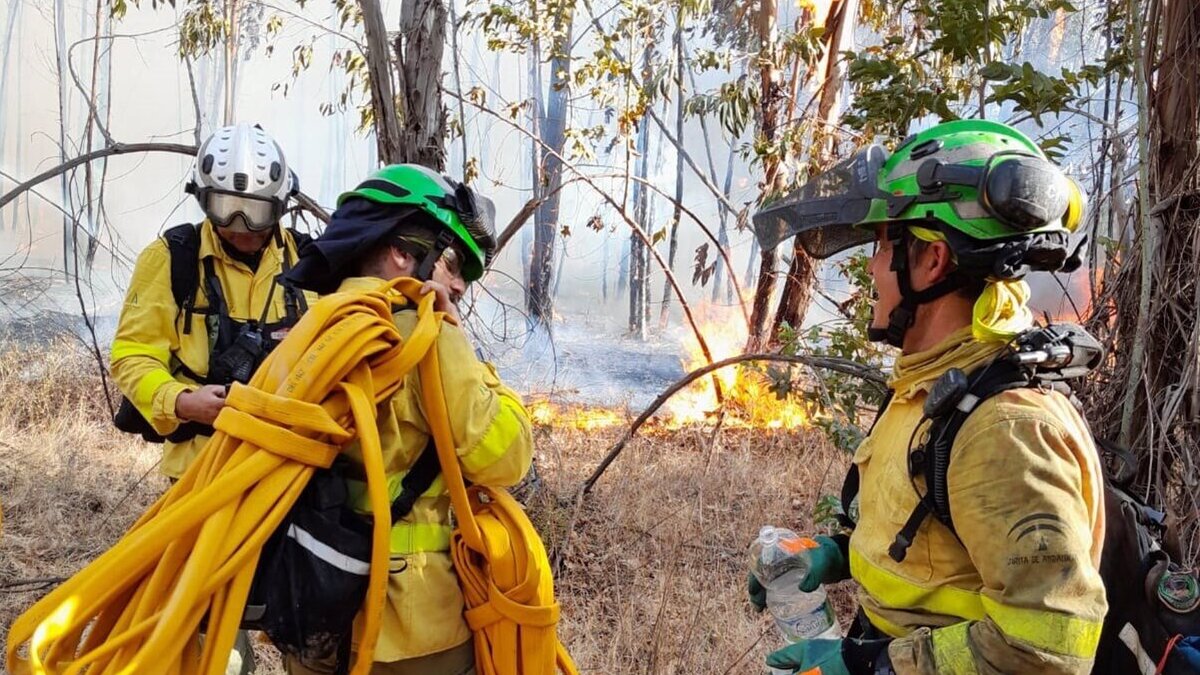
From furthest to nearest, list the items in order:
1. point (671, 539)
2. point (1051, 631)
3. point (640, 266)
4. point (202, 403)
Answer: point (640, 266) → point (671, 539) → point (202, 403) → point (1051, 631)

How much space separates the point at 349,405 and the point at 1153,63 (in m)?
3.08

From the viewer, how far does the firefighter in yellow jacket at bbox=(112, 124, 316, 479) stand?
2814mm

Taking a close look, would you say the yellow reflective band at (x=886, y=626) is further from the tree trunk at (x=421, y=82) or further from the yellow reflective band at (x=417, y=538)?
the tree trunk at (x=421, y=82)

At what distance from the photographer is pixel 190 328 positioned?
9.71 ft

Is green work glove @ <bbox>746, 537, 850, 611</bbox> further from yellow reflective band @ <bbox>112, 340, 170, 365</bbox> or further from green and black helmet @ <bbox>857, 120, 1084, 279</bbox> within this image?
yellow reflective band @ <bbox>112, 340, 170, 365</bbox>

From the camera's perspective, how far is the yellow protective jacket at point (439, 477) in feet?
6.14

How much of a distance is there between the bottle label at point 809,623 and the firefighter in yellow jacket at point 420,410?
703mm

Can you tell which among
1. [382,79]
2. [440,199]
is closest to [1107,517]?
[440,199]

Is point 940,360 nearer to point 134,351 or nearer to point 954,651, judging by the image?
point 954,651

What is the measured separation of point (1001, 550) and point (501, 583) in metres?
1.07

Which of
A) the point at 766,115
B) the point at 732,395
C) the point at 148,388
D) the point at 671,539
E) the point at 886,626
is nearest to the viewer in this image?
the point at 886,626

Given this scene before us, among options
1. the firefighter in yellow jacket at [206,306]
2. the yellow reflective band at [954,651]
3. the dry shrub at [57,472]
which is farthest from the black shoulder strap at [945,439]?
the dry shrub at [57,472]

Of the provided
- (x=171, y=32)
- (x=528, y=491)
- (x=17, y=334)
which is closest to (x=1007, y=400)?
(x=528, y=491)

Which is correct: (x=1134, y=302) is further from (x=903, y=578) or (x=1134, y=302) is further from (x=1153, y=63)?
(x=903, y=578)
